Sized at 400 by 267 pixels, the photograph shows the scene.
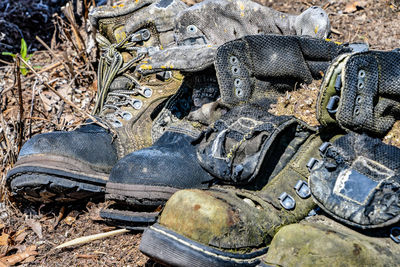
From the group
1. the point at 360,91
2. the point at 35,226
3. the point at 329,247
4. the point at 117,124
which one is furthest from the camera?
the point at 117,124

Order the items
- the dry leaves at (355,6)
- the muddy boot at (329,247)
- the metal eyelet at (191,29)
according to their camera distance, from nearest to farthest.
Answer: the muddy boot at (329,247) < the metal eyelet at (191,29) < the dry leaves at (355,6)

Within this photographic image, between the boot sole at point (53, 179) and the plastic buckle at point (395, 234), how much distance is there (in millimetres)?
1329

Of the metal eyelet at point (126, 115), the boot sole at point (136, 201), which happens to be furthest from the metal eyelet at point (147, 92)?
the boot sole at point (136, 201)

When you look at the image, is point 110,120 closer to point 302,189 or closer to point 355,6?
point 302,189

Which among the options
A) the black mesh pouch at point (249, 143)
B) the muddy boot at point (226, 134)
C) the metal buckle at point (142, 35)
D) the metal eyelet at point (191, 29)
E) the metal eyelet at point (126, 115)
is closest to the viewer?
the black mesh pouch at point (249, 143)

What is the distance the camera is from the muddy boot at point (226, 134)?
2.02 metres

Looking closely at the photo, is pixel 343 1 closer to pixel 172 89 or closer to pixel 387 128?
pixel 172 89

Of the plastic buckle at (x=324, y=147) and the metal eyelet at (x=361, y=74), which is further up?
the metal eyelet at (x=361, y=74)

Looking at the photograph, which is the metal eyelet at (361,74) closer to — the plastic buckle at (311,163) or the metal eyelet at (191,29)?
the plastic buckle at (311,163)

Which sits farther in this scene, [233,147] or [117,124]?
[117,124]

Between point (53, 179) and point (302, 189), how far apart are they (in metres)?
1.14

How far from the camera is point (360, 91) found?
1.79m

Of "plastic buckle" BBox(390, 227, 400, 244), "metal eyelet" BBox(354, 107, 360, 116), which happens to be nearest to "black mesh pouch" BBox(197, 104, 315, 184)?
"metal eyelet" BBox(354, 107, 360, 116)

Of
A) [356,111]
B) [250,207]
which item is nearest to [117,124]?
[250,207]
